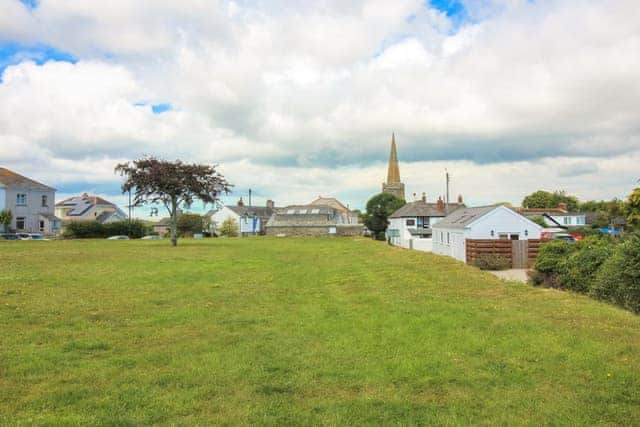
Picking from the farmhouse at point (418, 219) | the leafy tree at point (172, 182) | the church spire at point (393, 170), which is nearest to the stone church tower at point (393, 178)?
the church spire at point (393, 170)

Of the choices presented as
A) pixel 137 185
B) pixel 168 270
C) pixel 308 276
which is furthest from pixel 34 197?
pixel 308 276

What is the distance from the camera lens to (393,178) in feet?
435

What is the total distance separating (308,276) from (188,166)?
106ft

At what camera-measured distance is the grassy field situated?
6020mm

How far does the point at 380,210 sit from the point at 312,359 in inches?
3351

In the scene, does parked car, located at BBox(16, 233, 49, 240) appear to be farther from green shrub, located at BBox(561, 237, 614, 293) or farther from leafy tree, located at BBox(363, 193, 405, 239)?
green shrub, located at BBox(561, 237, 614, 293)

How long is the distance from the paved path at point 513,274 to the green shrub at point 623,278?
7.64 meters

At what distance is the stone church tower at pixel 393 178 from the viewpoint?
423 feet

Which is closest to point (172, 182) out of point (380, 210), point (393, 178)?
point (380, 210)

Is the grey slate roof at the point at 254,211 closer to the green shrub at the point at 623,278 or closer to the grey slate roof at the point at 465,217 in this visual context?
the grey slate roof at the point at 465,217

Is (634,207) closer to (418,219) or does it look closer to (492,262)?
(492,262)

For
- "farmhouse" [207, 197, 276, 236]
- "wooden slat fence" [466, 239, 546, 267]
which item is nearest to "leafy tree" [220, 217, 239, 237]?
"farmhouse" [207, 197, 276, 236]

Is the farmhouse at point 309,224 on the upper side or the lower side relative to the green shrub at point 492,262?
upper

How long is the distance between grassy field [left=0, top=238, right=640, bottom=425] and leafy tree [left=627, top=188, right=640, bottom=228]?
540 centimetres
